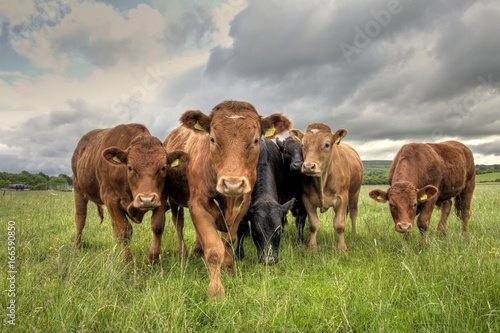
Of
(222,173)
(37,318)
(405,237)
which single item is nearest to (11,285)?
(37,318)

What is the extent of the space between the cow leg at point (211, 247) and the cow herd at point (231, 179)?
0.04 feet

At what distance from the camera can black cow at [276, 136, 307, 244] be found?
770cm

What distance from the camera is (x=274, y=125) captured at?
529 centimetres

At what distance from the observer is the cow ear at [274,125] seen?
16.9ft

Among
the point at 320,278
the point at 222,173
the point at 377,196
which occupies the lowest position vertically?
the point at 320,278

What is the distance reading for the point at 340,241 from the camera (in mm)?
7395

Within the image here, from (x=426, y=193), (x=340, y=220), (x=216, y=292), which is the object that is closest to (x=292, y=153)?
(x=340, y=220)

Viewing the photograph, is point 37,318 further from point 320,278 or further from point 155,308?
point 320,278

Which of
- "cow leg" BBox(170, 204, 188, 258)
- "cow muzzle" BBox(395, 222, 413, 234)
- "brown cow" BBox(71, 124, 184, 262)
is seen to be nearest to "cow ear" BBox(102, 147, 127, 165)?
"brown cow" BBox(71, 124, 184, 262)

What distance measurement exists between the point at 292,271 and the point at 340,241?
2.63 metres

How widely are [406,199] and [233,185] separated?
4.79m

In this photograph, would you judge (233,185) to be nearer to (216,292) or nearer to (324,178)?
(216,292)

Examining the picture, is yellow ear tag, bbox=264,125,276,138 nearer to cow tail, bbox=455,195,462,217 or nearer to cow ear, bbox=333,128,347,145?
cow ear, bbox=333,128,347,145

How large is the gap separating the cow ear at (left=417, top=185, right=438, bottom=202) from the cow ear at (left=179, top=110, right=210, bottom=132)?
4890mm
